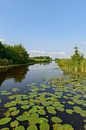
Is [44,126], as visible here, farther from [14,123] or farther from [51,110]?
[51,110]

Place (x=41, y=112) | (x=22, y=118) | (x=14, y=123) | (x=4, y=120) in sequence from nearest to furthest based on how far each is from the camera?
1. (x=14, y=123)
2. (x=4, y=120)
3. (x=22, y=118)
4. (x=41, y=112)

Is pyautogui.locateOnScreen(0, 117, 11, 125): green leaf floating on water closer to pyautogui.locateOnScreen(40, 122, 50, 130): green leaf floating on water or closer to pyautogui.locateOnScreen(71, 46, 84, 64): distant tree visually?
pyautogui.locateOnScreen(40, 122, 50, 130): green leaf floating on water

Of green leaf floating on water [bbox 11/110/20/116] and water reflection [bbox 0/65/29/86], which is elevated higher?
water reflection [bbox 0/65/29/86]

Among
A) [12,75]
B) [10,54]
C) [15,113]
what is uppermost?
[10,54]

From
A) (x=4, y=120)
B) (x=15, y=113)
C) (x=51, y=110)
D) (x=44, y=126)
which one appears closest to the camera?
(x=44, y=126)

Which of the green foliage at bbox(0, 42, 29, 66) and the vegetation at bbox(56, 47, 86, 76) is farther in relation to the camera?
the green foliage at bbox(0, 42, 29, 66)

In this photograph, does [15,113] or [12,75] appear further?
[12,75]

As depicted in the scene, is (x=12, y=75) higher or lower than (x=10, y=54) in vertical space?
lower

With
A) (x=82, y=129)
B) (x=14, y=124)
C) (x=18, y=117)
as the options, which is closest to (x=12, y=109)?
(x=18, y=117)

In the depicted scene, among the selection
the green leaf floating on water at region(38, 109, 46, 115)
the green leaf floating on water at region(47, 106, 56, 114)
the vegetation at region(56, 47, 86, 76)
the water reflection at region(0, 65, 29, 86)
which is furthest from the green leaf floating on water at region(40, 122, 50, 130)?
the vegetation at region(56, 47, 86, 76)

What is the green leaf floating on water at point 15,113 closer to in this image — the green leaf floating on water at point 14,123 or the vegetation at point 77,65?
the green leaf floating on water at point 14,123

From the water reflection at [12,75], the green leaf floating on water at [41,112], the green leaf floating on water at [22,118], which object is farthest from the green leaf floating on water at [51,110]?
the water reflection at [12,75]

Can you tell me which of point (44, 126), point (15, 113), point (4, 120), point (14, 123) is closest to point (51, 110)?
point (15, 113)

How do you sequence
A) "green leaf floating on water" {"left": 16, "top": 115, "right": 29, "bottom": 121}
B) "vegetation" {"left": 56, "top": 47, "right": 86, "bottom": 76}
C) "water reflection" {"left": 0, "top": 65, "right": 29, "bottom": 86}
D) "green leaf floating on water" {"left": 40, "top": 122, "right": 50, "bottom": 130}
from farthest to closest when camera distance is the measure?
"vegetation" {"left": 56, "top": 47, "right": 86, "bottom": 76} → "water reflection" {"left": 0, "top": 65, "right": 29, "bottom": 86} → "green leaf floating on water" {"left": 16, "top": 115, "right": 29, "bottom": 121} → "green leaf floating on water" {"left": 40, "top": 122, "right": 50, "bottom": 130}
